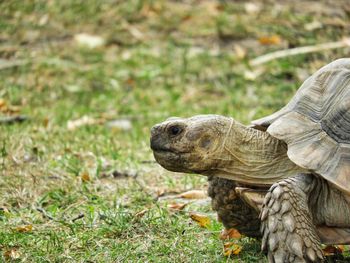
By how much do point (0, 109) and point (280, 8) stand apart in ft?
12.7

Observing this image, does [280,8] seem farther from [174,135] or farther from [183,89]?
[174,135]

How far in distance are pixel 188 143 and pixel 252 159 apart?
1.09ft

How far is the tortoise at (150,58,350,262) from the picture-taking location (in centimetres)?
329

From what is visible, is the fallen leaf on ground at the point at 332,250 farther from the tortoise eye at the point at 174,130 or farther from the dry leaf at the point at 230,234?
the tortoise eye at the point at 174,130

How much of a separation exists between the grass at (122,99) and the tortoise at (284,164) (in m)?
0.34

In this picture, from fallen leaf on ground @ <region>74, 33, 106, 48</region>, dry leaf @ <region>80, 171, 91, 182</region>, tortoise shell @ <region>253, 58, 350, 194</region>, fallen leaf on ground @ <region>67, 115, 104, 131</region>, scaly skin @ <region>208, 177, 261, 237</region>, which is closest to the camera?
tortoise shell @ <region>253, 58, 350, 194</region>

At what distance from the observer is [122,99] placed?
313 inches

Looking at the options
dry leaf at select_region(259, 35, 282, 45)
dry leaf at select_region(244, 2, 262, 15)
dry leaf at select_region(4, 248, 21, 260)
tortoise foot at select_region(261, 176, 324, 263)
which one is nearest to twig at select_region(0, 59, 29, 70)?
dry leaf at select_region(259, 35, 282, 45)

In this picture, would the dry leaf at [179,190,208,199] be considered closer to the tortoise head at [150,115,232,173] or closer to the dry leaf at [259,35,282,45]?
the tortoise head at [150,115,232,173]

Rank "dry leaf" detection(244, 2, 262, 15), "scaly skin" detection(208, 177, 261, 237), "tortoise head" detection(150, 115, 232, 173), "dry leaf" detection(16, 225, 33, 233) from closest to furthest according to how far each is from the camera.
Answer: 1. "tortoise head" detection(150, 115, 232, 173)
2. "scaly skin" detection(208, 177, 261, 237)
3. "dry leaf" detection(16, 225, 33, 233)
4. "dry leaf" detection(244, 2, 262, 15)

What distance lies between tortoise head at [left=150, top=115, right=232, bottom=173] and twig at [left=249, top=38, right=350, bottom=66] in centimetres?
465

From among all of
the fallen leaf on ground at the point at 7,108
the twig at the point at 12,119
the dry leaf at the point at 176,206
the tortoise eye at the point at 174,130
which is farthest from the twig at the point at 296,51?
the tortoise eye at the point at 174,130

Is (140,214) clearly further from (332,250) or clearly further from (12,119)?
(12,119)

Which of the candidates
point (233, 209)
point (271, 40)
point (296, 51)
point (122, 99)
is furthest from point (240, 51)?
point (233, 209)
